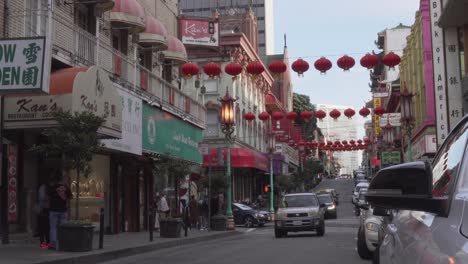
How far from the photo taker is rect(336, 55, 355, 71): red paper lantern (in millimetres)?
21323

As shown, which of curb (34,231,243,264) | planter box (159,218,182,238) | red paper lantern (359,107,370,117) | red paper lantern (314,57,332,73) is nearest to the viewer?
curb (34,231,243,264)

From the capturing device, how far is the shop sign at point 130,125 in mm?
21655

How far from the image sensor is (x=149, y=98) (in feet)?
83.0

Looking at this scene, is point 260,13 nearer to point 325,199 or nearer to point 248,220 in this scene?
point 325,199

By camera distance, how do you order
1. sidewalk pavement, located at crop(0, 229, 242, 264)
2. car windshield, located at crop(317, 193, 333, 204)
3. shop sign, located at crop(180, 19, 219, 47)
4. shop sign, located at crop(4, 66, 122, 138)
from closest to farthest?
sidewalk pavement, located at crop(0, 229, 242, 264) → shop sign, located at crop(4, 66, 122, 138) → shop sign, located at crop(180, 19, 219, 47) → car windshield, located at crop(317, 193, 333, 204)

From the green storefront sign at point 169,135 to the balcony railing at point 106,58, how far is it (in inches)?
16.2

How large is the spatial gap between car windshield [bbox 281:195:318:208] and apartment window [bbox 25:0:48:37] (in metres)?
11.9

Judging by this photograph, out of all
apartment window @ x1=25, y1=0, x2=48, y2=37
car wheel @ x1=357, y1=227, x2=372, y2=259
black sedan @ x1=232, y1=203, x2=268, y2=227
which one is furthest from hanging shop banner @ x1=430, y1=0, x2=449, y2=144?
apartment window @ x1=25, y1=0, x2=48, y2=37

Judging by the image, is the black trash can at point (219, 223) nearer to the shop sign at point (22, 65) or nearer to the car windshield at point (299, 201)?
the car windshield at point (299, 201)

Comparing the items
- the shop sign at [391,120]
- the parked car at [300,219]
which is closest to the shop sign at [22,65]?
the parked car at [300,219]

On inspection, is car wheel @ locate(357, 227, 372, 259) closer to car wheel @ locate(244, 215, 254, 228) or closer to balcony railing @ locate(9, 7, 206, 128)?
balcony railing @ locate(9, 7, 206, 128)

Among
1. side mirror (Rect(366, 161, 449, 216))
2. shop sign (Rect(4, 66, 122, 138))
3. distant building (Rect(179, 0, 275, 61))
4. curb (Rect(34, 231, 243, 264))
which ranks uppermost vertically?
distant building (Rect(179, 0, 275, 61))

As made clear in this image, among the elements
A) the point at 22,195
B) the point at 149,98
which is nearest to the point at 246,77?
the point at 149,98

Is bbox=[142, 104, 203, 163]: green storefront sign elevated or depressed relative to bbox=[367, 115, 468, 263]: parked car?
elevated
